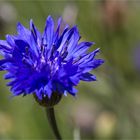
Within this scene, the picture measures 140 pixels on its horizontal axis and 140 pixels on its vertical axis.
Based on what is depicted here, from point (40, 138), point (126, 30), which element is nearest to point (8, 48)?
point (40, 138)

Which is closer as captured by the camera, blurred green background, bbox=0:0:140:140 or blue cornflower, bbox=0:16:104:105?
blue cornflower, bbox=0:16:104:105

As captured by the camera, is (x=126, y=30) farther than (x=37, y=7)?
Yes

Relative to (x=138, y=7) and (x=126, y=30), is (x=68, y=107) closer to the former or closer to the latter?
(x=126, y=30)

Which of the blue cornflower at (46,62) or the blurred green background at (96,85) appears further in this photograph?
the blurred green background at (96,85)
